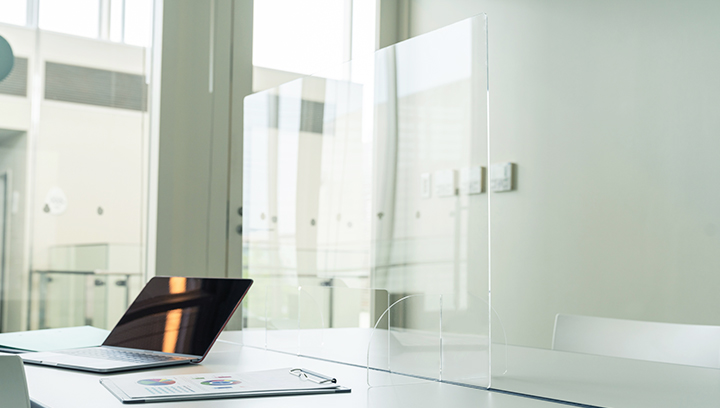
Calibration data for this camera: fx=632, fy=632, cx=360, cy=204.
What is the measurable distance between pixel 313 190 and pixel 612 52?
4.98 ft

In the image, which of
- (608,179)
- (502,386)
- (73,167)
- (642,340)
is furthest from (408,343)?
(73,167)

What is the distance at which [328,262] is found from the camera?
134 cm

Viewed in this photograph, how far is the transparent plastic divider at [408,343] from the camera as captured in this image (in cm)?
94

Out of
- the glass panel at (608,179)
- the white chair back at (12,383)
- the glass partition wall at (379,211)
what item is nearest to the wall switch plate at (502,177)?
the glass panel at (608,179)

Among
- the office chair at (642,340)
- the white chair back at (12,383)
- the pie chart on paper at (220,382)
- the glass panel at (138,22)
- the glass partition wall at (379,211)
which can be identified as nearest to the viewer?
the white chair back at (12,383)

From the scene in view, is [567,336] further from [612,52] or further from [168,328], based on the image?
[612,52]

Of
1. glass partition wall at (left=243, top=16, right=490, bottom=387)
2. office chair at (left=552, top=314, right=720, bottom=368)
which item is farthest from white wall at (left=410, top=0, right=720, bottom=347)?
glass partition wall at (left=243, top=16, right=490, bottom=387)

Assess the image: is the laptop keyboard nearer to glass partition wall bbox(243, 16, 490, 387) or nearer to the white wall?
glass partition wall bbox(243, 16, 490, 387)

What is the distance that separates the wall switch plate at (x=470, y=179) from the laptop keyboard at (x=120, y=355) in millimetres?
561

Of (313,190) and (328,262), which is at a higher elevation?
(313,190)

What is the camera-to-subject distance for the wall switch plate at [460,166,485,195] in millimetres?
974

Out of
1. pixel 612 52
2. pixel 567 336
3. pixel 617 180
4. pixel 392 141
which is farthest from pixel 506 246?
pixel 392 141

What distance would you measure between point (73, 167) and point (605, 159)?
2.33 meters

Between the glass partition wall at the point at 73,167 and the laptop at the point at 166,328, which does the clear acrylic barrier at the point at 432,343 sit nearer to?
the laptop at the point at 166,328
